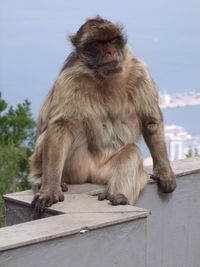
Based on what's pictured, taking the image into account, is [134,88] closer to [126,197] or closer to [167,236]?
[126,197]

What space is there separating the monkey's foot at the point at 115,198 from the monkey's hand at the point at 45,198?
0.87 ft

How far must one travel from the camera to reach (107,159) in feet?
15.1

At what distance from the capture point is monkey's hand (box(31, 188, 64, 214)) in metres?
4.00

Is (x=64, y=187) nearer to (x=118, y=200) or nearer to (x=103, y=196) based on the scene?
(x=103, y=196)

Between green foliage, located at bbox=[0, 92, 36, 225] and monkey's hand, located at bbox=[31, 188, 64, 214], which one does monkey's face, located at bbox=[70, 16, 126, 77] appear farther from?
green foliage, located at bbox=[0, 92, 36, 225]

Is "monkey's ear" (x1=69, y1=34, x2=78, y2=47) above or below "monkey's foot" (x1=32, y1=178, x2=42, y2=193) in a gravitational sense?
above

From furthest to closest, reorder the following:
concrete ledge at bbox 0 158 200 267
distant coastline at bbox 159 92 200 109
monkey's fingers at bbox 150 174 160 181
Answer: distant coastline at bbox 159 92 200 109 → monkey's fingers at bbox 150 174 160 181 → concrete ledge at bbox 0 158 200 267

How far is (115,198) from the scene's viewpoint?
408cm

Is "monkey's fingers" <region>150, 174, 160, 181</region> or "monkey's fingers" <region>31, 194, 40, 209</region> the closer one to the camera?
"monkey's fingers" <region>31, 194, 40, 209</region>

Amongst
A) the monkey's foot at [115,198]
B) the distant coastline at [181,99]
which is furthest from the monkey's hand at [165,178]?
the distant coastline at [181,99]

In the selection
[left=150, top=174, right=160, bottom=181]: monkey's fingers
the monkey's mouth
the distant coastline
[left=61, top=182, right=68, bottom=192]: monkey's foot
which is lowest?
[left=61, top=182, right=68, bottom=192]: monkey's foot

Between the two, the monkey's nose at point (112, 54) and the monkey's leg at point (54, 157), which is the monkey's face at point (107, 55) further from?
the monkey's leg at point (54, 157)

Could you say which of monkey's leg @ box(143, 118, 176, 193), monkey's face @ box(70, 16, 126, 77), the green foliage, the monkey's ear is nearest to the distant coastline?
the green foliage

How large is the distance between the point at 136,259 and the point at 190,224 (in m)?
1.31
